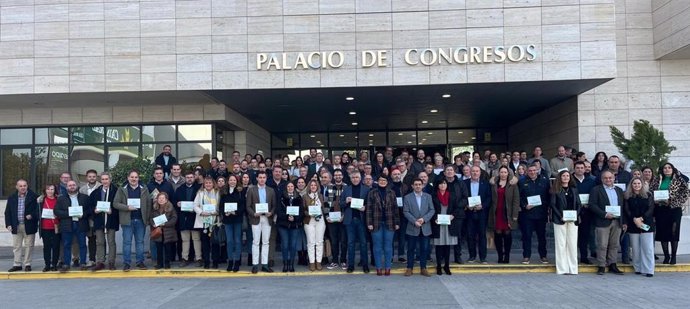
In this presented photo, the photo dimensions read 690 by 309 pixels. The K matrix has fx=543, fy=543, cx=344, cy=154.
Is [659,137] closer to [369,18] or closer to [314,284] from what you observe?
[369,18]

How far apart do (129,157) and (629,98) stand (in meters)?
15.3

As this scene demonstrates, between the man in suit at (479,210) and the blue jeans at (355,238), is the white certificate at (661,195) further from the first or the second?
the blue jeans at (355,238)

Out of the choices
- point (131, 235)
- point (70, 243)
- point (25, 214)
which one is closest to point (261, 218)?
point (131, 235)

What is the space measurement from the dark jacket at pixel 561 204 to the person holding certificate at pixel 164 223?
717 centimetres

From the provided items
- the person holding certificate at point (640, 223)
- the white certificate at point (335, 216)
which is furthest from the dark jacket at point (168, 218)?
the person holding certificate at point (640, 223)

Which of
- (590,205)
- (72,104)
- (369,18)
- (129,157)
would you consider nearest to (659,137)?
(590,205)

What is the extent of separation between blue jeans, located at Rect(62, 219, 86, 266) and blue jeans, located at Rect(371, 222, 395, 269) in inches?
222

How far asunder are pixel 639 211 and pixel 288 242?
644 cm

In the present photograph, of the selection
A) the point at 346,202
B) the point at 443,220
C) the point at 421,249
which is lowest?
the point at 421,249

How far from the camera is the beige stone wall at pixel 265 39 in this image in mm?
13273

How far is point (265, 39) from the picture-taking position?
13.8 m

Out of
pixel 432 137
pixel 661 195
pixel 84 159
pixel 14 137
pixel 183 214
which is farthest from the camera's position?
pixel 432 137

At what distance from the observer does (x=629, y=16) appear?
16.0 m

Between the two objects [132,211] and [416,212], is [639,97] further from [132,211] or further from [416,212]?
[132,211]
